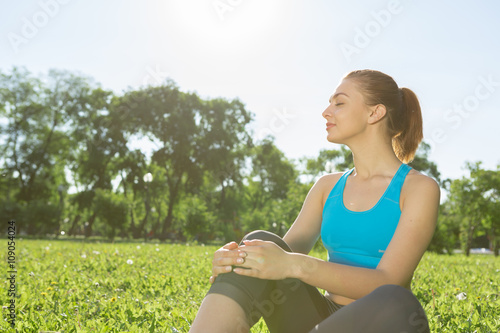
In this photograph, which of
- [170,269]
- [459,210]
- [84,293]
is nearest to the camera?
[84,293]

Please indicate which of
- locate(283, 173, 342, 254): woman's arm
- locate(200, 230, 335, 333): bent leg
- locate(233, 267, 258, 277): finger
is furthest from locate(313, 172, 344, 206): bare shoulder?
locate(233, 267, 258, 277): finger

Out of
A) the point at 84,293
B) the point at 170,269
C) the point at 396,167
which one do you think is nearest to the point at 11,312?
the point at 84,293

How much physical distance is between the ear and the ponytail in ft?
0.65

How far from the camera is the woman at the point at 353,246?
1847 mm

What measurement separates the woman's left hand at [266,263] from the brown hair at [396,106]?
115cm

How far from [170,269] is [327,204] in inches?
182

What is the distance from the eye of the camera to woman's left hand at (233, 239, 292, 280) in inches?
79.0

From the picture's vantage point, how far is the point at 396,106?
268 cm

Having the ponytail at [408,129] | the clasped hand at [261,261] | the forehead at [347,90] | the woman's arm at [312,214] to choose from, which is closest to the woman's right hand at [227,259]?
the clasped hand at [261,261]

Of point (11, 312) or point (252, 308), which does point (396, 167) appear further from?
point (11, 312)

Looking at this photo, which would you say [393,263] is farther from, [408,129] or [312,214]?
[408,129]

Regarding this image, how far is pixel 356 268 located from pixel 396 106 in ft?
3.85

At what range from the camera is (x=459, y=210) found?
26891 millimetres

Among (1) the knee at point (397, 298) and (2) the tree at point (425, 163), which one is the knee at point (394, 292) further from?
(2) the tree at point (425, 163)
